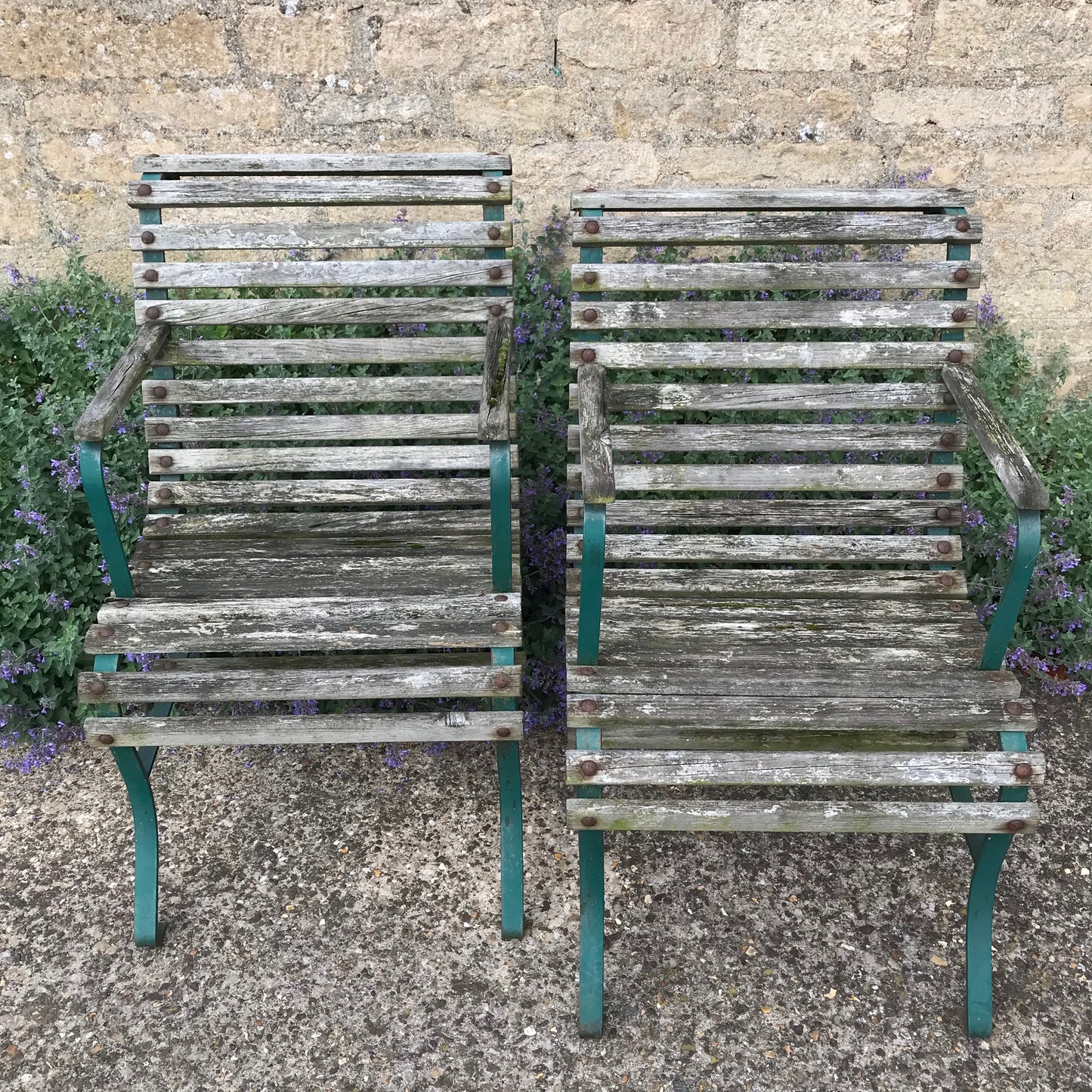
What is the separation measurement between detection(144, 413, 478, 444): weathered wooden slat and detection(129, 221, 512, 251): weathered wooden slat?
1.40 feet

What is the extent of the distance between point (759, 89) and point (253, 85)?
1630 millimetres

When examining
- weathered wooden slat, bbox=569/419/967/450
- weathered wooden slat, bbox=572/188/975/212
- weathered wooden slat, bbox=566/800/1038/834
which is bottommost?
weathered wooden slat, bbox=566/800/1038/834

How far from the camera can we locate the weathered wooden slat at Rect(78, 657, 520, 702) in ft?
6.13

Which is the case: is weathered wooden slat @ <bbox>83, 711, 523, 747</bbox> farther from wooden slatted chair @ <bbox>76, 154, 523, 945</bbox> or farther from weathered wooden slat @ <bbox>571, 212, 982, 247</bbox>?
weathered wooden slat @ <bbox>571, 212, 982, 247</bbox>

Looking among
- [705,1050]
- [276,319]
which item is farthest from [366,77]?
[705,1050]

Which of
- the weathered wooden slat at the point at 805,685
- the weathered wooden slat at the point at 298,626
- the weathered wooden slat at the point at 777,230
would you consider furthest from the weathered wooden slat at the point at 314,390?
the weathered wooden slat at the point at 805,685

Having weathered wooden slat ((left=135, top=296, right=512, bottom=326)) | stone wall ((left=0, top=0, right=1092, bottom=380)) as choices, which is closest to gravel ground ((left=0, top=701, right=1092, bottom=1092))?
weathered wooden slat ((left=135, top=296, right=512, bottom=326))

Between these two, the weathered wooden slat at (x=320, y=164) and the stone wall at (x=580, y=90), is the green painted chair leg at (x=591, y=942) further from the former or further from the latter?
the stone wall at (x=580, y=90)

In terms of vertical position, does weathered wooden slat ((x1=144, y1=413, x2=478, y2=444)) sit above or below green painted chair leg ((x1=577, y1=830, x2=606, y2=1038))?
above

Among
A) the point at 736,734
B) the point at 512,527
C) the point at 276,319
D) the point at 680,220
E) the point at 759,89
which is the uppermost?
the point at 759,89

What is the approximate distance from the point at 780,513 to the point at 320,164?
4.73 feet

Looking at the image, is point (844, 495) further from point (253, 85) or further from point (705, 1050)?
point (253, 85)

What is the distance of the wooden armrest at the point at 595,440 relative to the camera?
165 centimetres

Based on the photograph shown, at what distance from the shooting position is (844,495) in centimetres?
307
